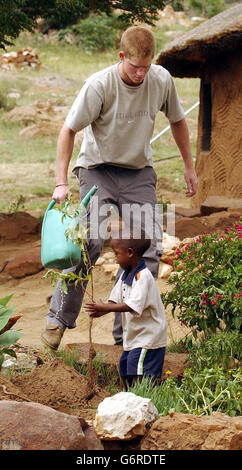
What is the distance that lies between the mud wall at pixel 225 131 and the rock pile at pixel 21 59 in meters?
14.6

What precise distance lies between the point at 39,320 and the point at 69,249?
221cm

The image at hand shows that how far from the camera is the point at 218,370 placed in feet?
12.0

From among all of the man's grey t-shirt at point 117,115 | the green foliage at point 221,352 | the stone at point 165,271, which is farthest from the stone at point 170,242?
the green foliage at point 221,352

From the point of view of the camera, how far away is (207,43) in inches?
321

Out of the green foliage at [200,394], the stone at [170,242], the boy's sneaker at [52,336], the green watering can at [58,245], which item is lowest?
the boy's sneaker at [52,336]

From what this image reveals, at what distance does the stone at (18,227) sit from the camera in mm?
8617

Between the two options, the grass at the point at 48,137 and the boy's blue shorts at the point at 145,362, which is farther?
the grass at the point at 48,137

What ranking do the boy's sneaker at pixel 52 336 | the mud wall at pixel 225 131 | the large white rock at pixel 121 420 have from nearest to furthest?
1. the large white rock at pixel 121 420
2. the boy's sneaker at pixel 52 336
3. the mud wall at pixel 225 131

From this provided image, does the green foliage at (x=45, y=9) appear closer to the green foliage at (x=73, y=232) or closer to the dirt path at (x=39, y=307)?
the dirt path at (x=39, y=307)

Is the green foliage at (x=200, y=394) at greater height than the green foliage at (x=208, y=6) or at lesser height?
lesser

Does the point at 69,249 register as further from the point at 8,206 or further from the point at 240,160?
the point at 8,206

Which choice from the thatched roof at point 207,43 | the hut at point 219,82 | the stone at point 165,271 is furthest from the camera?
the hut at point 219,82

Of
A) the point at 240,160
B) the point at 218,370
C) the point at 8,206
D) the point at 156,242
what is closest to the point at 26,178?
the point at 8,206

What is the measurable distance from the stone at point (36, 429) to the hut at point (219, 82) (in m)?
5.83
